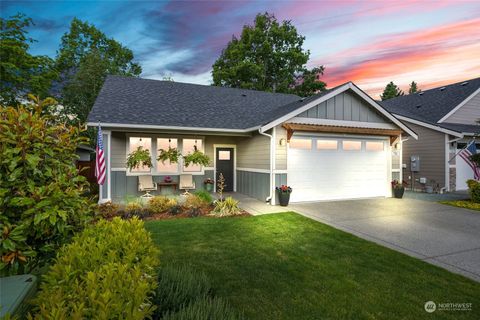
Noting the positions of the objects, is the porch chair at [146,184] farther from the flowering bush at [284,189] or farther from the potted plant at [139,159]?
the flowering bush at [284,189]

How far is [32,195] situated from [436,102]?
851 inches

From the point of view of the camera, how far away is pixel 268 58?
30.1 meters

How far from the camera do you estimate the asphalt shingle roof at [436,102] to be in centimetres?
1537

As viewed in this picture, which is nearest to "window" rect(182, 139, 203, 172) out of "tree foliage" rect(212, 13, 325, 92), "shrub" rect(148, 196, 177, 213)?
"shrub" rect(148, 196, 177, 213)

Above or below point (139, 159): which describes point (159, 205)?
below

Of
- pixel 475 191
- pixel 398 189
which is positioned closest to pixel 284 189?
pixel 398 189

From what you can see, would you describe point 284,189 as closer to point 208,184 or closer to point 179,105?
point 208,184

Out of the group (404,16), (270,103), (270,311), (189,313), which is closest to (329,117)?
(404,16)

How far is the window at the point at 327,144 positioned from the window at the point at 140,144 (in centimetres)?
743

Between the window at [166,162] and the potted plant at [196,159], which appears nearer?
the potted plant at [196,159]

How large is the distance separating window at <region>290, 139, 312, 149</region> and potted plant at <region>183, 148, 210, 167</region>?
155 inches

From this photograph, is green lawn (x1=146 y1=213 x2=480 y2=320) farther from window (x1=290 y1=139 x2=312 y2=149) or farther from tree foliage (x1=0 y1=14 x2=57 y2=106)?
tree foliage (x1=0 y1=14 x2=57 y2=106)

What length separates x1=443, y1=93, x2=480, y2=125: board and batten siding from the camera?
50.5 ft

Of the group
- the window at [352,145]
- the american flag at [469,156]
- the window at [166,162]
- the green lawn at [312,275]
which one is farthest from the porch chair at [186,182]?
the american flag at [469,156]
